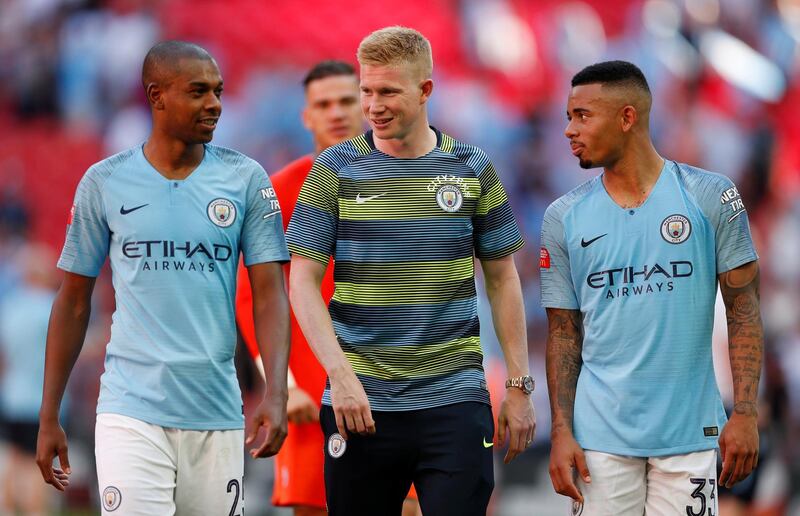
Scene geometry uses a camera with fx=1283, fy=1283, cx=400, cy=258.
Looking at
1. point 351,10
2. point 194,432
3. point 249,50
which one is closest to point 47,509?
point 249,50

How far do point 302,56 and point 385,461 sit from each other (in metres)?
11.5

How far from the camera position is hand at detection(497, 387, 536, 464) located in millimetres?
5117

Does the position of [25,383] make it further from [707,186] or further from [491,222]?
[707,186]

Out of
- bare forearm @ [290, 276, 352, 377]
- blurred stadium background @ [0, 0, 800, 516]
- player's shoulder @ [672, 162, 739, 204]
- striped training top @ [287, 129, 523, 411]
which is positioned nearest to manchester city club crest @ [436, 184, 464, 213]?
striped training top @ [287, 129, 523, 411]

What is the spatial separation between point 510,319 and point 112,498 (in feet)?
5.77

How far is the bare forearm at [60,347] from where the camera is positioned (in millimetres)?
5336

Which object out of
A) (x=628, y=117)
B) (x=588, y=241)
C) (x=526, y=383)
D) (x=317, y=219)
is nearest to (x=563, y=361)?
(x=526, y=383)

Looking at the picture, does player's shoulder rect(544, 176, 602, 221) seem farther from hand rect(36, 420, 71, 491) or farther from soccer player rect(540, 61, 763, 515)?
hand rect(36, 420, 71, 491)

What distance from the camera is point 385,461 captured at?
5168mm

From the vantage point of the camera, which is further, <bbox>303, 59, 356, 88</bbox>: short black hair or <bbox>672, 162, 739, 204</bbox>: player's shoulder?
<bbox>303, 59, 356, 88</bbox>: short black hair

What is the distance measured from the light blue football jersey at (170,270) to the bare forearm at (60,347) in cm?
17

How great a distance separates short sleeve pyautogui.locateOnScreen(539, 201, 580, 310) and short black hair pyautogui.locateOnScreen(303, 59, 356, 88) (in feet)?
7.06

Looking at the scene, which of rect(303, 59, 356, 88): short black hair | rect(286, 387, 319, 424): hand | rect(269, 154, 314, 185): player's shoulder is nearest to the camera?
rect(286, 387, 319, 424): hand

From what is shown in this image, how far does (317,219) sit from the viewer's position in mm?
5172
